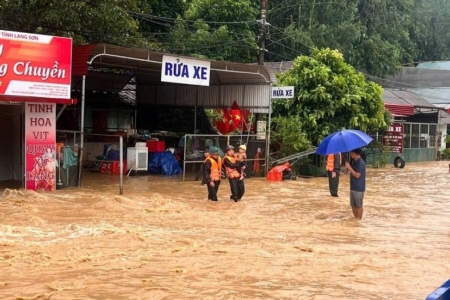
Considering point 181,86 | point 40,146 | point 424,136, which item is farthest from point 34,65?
point 424,136

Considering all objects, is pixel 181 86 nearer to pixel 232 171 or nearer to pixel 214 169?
pixel 232 171

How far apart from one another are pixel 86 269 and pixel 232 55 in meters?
28.8

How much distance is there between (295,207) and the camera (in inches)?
598

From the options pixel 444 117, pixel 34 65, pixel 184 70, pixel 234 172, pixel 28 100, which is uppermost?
pixel 184 70

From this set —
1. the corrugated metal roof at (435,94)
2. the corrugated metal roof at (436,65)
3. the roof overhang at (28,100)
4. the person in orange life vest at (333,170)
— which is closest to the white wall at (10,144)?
the roof overhang at (28,100)

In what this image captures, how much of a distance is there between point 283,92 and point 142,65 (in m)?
5.15

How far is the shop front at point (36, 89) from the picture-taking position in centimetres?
1462

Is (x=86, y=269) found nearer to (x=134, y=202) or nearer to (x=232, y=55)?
(x=134, y=202)

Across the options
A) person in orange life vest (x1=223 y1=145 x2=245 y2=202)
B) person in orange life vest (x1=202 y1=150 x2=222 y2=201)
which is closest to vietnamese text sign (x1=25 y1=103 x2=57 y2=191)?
person in orange life vest (x1=202 y1=150 x2=222 y2=201)

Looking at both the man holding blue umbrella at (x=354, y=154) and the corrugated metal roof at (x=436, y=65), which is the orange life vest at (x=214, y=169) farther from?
the corrugated metal roof at (x=436, y=65)

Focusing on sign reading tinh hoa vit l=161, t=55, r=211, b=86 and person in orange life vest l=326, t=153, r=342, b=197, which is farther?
sign reading tinh hoa vit l=161, t=55, r=211, b=86

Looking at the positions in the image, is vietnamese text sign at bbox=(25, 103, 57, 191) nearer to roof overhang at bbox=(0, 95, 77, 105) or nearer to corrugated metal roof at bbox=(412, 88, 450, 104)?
roof overhang at bbox=(0, 95, 77, 105)

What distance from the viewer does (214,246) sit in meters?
9.73

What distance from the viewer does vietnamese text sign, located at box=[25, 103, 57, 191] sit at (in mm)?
15383
